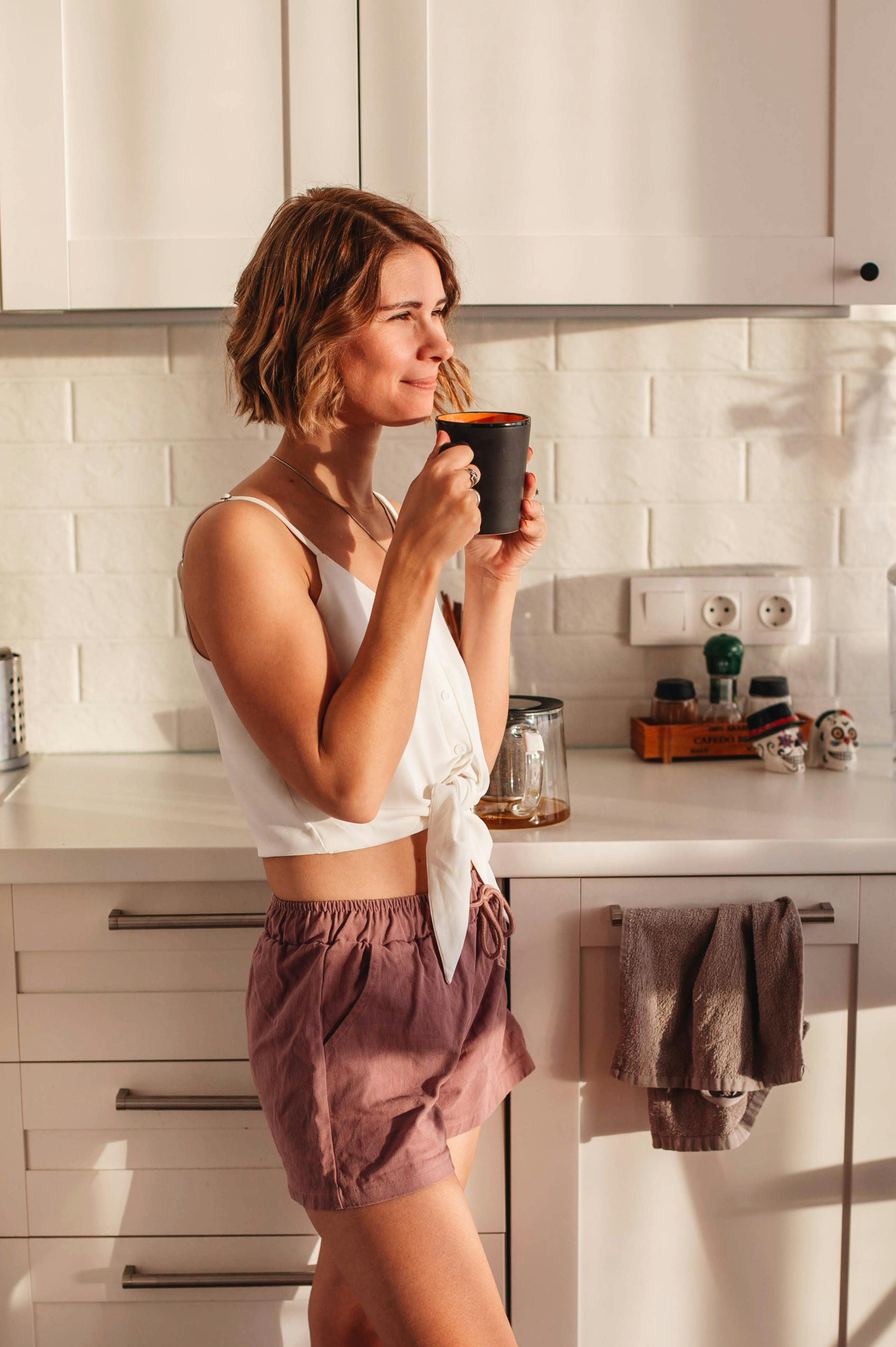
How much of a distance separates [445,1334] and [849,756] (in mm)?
1041

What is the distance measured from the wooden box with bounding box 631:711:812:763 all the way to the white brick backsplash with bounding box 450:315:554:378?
0.61 meters

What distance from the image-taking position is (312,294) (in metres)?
1.02

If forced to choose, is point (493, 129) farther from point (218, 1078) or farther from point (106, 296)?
point (218, 1078)

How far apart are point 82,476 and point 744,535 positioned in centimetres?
107

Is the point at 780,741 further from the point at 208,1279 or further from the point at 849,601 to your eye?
the point at 208,1279

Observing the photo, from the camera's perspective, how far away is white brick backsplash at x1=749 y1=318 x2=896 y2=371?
1.82 m

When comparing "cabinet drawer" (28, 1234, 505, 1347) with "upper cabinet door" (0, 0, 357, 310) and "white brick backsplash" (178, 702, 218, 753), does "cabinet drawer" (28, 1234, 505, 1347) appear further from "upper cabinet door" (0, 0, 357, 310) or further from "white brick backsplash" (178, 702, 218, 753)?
"upper cabinet door" (0, 0, 357, 310)

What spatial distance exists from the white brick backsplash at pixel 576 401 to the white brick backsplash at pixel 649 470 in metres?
0.02

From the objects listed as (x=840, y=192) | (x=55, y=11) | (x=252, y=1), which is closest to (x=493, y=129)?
(x=252, y=1)

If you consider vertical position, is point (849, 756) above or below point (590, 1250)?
above

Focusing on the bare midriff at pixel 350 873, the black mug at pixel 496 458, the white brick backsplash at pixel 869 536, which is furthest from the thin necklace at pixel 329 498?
the white brick backsplash at pixel 869 536

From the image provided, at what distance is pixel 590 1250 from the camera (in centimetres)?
141

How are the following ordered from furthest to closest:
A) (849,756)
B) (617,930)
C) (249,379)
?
(849,756) < (617,930) < (249,379)

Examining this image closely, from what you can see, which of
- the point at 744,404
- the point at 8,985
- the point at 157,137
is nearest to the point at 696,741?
the point at 744,404
